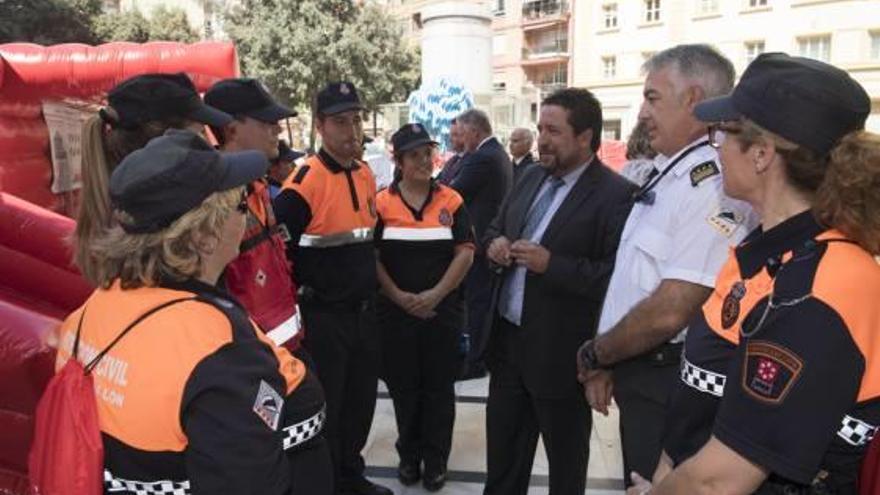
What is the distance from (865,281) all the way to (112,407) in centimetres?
128

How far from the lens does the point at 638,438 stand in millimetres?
2119

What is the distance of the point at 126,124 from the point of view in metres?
1.78

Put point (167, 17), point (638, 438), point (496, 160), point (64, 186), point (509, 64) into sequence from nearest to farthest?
1. point (638, 438)
2. point (64, 186)
3. point (496, 160)
4. point (167, 17)
5. point (509, 64)

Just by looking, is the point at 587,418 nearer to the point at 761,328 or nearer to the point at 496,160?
the point at 761,328

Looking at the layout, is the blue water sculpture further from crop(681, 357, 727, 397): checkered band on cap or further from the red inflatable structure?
crop(681, 357, 727, 397): checkered band on cap

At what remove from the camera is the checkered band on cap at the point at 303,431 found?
140 cm

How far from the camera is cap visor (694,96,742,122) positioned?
1.42 metres

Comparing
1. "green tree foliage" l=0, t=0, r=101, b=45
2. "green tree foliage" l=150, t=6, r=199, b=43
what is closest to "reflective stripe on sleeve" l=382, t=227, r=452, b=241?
"green tree foliage" l=0, t=0, r=101, b=45

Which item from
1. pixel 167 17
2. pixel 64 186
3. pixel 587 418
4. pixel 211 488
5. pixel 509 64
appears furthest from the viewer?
pixel 509 64

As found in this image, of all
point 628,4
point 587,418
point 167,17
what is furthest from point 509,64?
point 587,418

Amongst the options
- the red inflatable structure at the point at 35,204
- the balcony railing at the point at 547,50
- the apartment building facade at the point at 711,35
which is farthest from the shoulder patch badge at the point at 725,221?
the balcony railing at the point at 547,50

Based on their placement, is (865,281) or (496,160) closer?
(865,281)

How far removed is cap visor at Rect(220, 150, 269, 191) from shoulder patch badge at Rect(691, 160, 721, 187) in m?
1.20

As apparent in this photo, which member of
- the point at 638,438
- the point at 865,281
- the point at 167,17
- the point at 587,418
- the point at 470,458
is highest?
the point at 167,17
